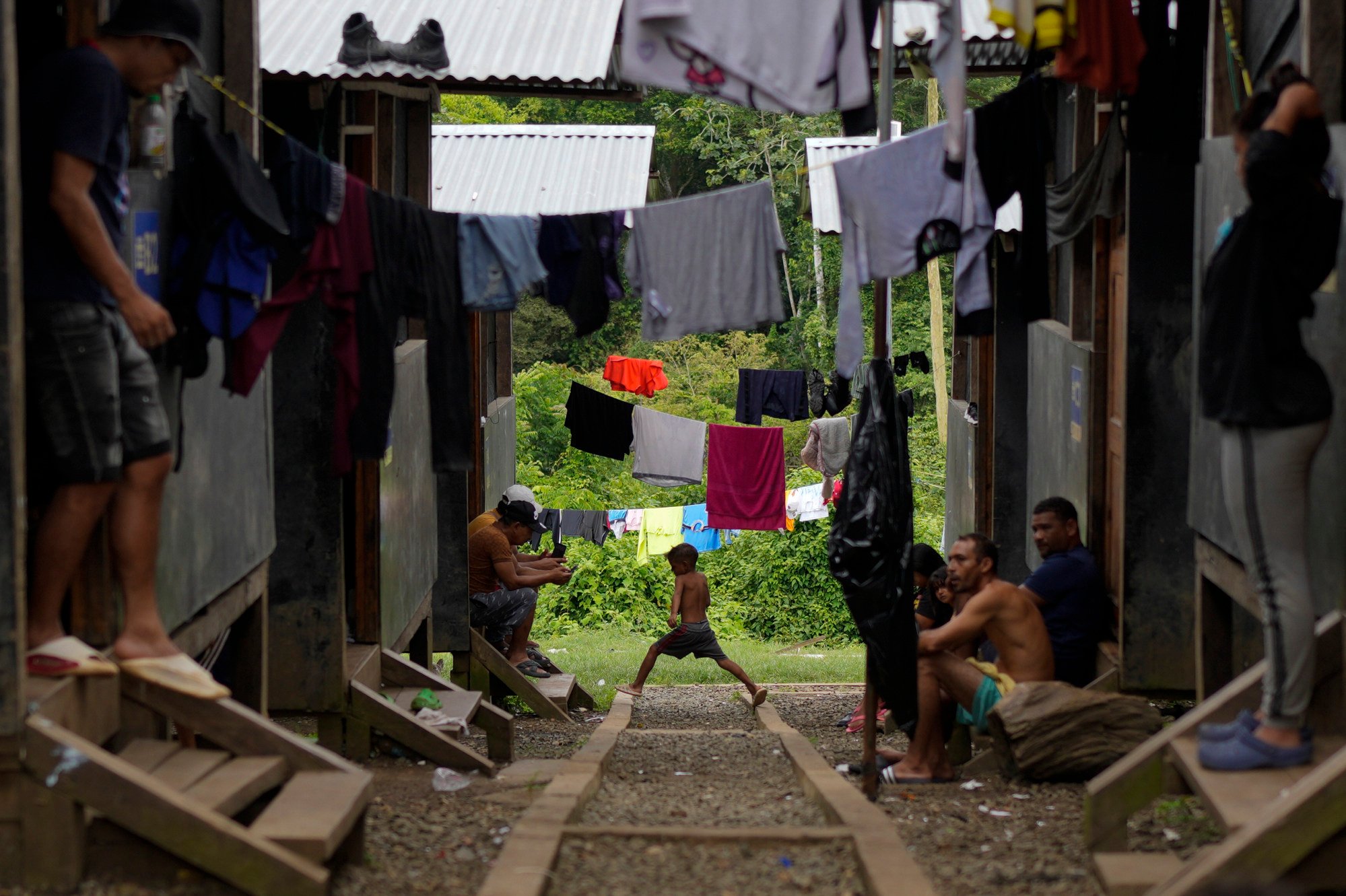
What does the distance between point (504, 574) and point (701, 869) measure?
23.8 ft

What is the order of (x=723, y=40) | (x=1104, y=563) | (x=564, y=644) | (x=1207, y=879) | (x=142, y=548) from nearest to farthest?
(x=1207, y=879) < (x=142, y=548) < (x=723, y=40) < (x=1104, y=563) < (x=564, y=644)

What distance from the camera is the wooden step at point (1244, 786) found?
3.87 m

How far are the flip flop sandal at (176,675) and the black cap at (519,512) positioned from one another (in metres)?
7.21

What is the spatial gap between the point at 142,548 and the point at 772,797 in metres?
3.43

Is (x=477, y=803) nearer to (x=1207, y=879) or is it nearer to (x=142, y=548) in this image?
(x=142, y=548)

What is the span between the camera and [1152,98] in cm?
702

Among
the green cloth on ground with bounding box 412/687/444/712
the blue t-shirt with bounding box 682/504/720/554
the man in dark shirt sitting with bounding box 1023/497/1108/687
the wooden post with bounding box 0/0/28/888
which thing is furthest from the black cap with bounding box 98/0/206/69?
the blue t-shirt with bounding box 682/504/720/554

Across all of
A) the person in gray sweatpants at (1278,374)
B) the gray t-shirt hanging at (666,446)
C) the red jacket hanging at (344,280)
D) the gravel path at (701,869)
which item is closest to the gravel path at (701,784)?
the gravel path at (701,869)

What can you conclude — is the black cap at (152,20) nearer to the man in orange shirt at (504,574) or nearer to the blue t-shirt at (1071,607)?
the blue t-shirt at (1071,607)

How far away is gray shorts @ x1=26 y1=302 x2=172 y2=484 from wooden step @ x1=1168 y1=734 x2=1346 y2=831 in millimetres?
3248

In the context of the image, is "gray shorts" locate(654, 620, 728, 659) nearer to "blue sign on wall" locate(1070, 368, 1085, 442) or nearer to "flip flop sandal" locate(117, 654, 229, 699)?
"blue sign on wall" locate(1070, 368, 1085, 442)

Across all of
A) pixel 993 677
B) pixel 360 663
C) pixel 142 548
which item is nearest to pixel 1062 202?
pixel 993 677

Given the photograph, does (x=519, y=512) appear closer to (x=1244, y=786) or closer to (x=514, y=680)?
(x=514, y=680)

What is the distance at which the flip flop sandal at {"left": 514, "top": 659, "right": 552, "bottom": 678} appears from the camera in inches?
494
